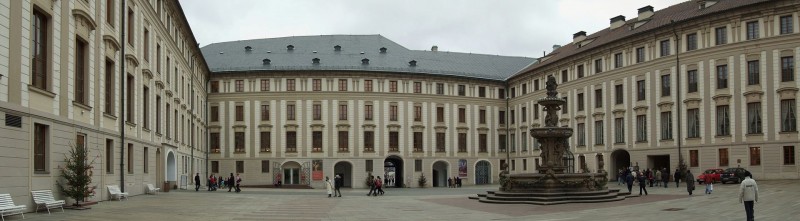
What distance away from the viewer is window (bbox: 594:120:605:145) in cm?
6338

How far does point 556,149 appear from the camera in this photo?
34.9 meters

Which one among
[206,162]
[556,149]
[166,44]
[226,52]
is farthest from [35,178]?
[226,52]

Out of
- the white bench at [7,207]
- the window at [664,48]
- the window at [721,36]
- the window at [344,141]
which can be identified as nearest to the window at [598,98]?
the window at [664,48]

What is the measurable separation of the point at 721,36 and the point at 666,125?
7.89m

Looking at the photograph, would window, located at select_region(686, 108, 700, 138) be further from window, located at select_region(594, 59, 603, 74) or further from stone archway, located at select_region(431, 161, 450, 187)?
stone archway, located at select_region(431, 161, 450, 187)

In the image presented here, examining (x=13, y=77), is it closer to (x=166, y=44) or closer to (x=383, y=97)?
(x=166, y=44)

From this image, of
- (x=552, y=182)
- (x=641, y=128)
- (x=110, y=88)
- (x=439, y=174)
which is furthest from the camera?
(x=439, y=174)

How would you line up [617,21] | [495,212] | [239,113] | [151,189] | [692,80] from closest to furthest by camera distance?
[495,212] → [151,189] → [692,80] → [617,21] → [239,113]

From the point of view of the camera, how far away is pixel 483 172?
257ft

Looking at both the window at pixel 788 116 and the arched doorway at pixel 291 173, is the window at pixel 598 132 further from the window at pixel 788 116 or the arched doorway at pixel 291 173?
the arched doorway at pixel 291 173

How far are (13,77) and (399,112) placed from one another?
54.8m

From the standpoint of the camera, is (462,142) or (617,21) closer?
(617,21)

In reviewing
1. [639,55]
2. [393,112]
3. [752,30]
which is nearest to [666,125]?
[639,55]

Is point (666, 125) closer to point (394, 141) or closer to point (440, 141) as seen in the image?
point (440, 141)
